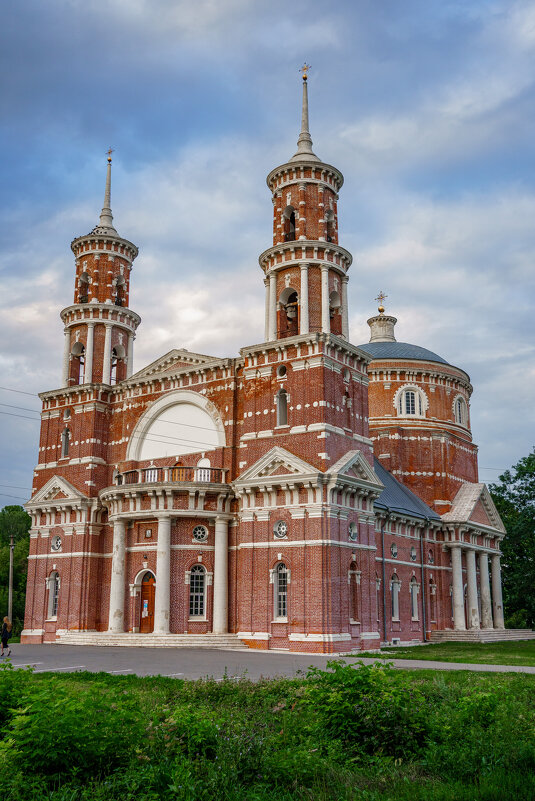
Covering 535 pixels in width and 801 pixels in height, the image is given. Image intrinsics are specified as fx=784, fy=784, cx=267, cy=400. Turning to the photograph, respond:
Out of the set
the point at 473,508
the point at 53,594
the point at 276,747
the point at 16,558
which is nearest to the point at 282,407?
the point at 53,594

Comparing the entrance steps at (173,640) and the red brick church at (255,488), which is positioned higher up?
the red brick church at (255,488)

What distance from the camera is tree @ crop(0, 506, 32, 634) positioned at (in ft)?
248

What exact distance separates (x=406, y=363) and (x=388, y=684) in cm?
4962

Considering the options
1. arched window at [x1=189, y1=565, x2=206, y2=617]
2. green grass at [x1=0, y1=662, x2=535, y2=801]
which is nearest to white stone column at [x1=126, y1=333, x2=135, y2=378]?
arched window at [x1=189, y1=565, x2=206, y2=617]

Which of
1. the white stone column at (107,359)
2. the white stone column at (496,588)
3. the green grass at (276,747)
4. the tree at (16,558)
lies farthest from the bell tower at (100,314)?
the green grass at (276,747)

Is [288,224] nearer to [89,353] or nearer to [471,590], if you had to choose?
[89,353]

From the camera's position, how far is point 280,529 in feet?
124

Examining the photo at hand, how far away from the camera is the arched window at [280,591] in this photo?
37375mm

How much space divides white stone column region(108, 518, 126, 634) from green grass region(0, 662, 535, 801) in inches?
1182

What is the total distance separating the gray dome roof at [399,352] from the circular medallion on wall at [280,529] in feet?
82.9

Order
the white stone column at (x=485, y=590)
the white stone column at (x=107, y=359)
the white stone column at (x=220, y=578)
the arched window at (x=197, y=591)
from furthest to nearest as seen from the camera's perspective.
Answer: the white stone column at (x=485, y=590), the white stone column at (x=107, y=359), the arched window at (x=197, y=591), the white stone column at (x=220, y=578)

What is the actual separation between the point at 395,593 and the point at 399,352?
21.5m

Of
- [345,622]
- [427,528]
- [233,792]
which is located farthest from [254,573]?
[233,792]

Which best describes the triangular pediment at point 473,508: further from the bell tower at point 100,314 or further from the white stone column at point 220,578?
the bell tower at point 100,314
